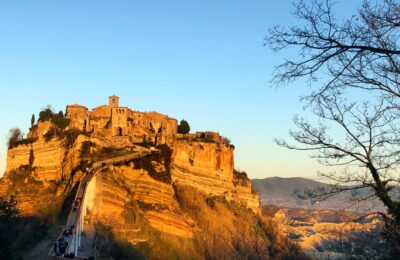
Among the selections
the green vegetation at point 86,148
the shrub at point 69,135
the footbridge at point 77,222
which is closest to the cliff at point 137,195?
the green vegetation at point 86,148

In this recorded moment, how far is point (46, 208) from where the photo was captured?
3825 cm

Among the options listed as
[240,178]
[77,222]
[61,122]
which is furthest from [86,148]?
[240,178]

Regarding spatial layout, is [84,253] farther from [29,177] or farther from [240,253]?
[240,253]

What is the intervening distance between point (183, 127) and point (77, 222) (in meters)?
29.3

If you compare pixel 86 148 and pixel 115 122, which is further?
pixel 115 122

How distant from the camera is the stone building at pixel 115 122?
4638 centimetres

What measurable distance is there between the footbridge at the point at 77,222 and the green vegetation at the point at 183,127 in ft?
58.7

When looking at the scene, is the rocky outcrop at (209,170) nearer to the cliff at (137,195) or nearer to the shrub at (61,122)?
the cliff at (137,195)

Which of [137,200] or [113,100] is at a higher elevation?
[113,100]

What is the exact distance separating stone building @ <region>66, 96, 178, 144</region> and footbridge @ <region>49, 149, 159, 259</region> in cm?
628

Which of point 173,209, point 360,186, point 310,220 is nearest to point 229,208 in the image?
point 173,209

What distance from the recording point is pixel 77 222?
3067 centimetres

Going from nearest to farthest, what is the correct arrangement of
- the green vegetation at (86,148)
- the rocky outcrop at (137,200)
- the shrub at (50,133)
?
the rocky outcrop at (137,200) < the green vegetation at (86,148) < the shrub at (50,133)

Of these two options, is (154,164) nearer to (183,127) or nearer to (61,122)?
(61,122)
